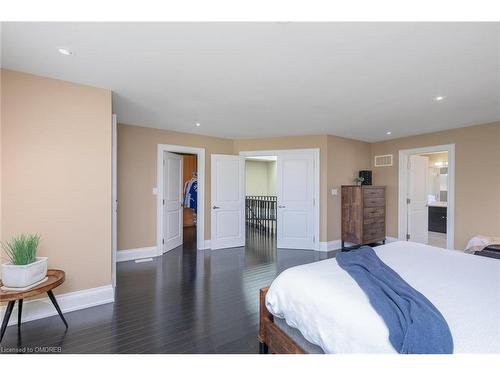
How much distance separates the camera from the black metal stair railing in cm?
715

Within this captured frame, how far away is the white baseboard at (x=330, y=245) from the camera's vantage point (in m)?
4.78

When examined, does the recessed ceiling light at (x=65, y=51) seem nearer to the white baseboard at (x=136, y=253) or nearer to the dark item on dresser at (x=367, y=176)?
the white baseboard at (x=136, y=253)

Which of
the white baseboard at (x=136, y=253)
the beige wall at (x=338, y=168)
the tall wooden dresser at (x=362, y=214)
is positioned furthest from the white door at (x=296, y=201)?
the white baseboard at (x=136, y=253)

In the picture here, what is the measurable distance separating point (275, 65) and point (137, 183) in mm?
3337

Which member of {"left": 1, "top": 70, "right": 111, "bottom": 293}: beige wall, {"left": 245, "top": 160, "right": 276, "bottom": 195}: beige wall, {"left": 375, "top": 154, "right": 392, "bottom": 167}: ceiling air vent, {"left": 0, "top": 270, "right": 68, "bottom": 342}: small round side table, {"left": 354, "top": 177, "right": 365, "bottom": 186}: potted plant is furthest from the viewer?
{"left": 245, "top": 160, "right": 276, "bottom": 195}: beige wall

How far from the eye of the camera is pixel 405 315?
112 cm

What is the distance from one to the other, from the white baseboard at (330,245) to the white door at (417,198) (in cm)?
160

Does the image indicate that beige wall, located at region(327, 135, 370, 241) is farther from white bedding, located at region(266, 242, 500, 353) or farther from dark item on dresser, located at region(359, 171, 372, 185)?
white bedding, located at region(266, 242, 500, 353)

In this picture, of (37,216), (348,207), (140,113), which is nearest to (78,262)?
(37,216)

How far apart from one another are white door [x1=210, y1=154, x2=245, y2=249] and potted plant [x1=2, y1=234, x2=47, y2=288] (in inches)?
121

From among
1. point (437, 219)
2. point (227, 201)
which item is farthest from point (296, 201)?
point (437, 219)

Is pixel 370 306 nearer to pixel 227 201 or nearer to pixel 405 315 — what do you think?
pixel 405 315

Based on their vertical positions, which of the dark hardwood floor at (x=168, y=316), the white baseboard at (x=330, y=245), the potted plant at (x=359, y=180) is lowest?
the dark hardwood floor at (x=168, y=316)

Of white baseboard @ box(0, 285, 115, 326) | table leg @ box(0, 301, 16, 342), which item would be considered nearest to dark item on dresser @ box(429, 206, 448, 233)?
white baseboard @ box(0, 285, 115, 326)
